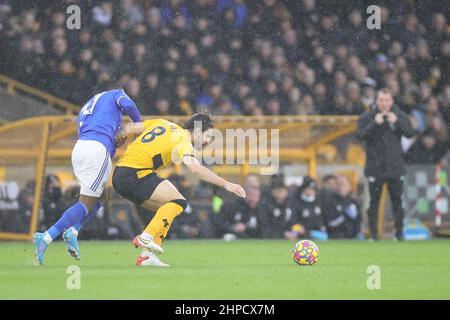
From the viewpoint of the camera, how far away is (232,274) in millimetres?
8883

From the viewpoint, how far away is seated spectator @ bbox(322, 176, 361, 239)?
626 inches

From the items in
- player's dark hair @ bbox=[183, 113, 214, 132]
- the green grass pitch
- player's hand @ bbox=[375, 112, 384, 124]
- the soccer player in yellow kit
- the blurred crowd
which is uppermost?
the blurred crowd

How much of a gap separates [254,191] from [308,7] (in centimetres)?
670

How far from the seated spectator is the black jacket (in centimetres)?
127

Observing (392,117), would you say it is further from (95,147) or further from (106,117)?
(95,147)

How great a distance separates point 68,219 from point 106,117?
1.03 m

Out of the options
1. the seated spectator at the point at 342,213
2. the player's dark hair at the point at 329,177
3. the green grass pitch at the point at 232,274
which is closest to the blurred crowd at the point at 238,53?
the player's dark hair at the point at 329,177

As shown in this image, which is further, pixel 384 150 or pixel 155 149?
pixel 384 150

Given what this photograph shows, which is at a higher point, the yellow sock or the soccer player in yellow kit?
the soccer player in yellow kit

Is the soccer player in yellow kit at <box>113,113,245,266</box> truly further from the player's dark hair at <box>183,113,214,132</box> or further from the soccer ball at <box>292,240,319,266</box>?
the soccer ball at <box>292,240,319,266</box>

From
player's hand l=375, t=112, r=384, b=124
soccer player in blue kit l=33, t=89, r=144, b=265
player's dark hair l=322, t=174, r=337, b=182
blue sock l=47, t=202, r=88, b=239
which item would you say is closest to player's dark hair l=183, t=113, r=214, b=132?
soccer player in blue kit l=33, t=89, r=144, b=265

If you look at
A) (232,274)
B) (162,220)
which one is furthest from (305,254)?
(162,220)
